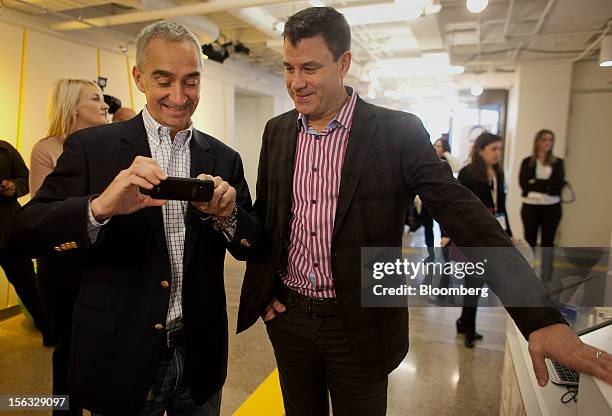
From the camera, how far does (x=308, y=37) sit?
1.32 m

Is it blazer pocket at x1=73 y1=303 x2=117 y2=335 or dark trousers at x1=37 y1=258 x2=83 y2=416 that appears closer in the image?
blazer pocket at x1=73 y1=303 x2=117 y2=335

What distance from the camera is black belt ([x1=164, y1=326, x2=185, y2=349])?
1.23 m

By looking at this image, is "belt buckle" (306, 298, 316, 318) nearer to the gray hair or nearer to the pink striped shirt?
the pink striped shirt

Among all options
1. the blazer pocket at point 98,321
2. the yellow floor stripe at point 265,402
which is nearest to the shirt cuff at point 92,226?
the blazer pocket at point 98,321

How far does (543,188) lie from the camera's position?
5.41 m

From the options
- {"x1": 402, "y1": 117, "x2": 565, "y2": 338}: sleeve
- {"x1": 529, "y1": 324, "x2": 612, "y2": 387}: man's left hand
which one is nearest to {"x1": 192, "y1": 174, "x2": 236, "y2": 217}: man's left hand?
{"x1": 402, "y1": 117, "x2": 565, "y2": 338}: sleeve

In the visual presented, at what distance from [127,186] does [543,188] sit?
5633 mm

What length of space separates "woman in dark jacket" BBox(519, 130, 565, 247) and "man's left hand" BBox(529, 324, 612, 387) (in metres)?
5.07

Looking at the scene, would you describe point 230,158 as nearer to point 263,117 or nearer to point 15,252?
point 15,252

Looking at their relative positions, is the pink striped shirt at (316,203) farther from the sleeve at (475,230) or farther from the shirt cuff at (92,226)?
the shirt cuff at (92,226)

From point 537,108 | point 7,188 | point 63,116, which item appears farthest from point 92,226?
point 537,108

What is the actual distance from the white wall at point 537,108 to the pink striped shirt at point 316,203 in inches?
291

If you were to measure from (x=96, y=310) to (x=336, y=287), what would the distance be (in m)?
0.70

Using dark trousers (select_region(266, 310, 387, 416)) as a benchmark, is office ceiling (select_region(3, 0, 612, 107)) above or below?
above
